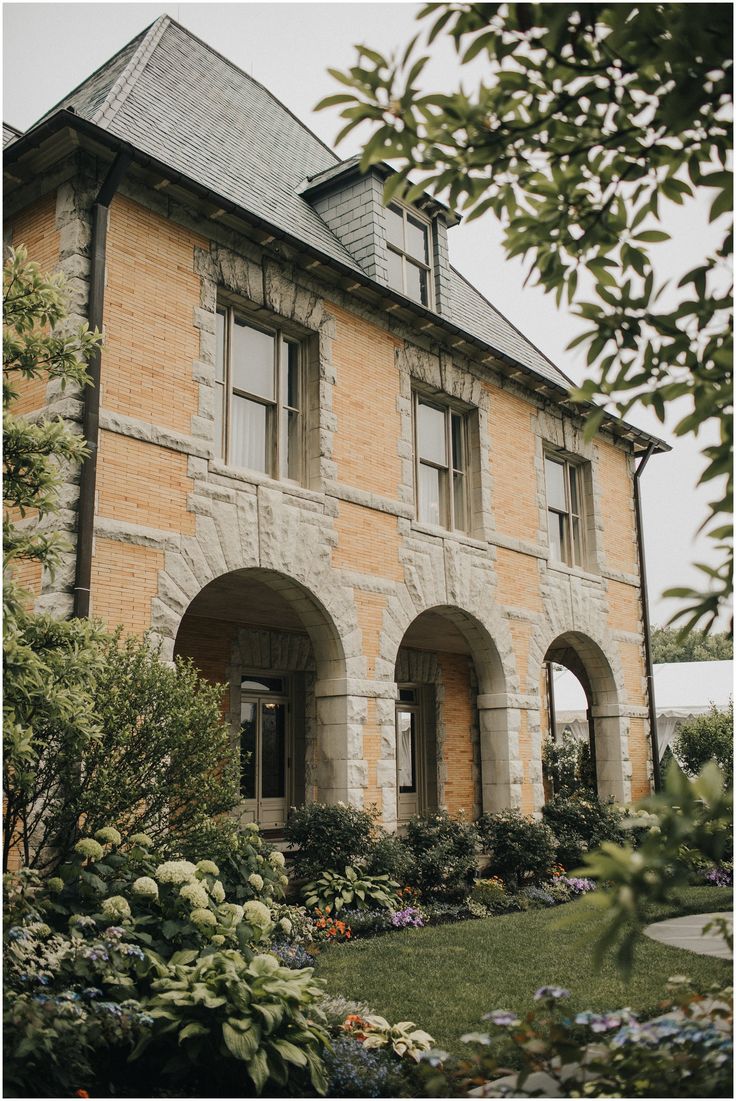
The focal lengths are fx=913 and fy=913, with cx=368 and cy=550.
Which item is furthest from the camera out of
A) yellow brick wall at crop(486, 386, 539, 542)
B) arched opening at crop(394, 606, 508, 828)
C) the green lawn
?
arched opening at crop(394, 606, 508, 828)

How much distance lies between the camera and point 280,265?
11.2m

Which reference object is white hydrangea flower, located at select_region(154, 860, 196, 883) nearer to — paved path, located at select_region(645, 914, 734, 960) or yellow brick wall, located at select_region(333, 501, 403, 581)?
paved path, located at select_region(645, 914, 734, 960)

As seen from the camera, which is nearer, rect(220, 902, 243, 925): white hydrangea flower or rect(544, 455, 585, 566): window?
rect(220, 902, 243, 925): white hydrangea flower

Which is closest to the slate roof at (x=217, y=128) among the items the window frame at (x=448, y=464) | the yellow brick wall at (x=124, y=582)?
the window frame at (x=448, y=464)

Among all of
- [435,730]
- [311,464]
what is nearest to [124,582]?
[311,464]

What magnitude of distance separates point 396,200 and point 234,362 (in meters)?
4.51

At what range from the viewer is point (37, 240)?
9500 millimetres

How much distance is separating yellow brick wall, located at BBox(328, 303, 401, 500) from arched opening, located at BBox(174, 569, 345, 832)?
2.06 metres

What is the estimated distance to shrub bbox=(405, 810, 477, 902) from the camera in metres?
11.2

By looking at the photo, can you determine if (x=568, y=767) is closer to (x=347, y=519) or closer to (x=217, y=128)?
(x=347, y=519)

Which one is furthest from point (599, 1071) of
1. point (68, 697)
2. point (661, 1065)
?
point (68, 697)

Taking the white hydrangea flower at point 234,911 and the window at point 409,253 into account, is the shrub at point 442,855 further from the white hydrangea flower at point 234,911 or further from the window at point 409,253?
the window at point 409,253

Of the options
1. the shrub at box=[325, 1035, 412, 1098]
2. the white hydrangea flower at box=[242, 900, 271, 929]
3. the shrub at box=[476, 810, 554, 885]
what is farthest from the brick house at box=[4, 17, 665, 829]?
the shrub at box=[325, 1035, 412, 1098]

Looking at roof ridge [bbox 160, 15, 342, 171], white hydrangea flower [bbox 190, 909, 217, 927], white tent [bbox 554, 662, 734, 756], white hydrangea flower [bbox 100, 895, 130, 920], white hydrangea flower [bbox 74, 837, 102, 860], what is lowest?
white hydrangea flower [bbox 190, 909, 217, 927]
